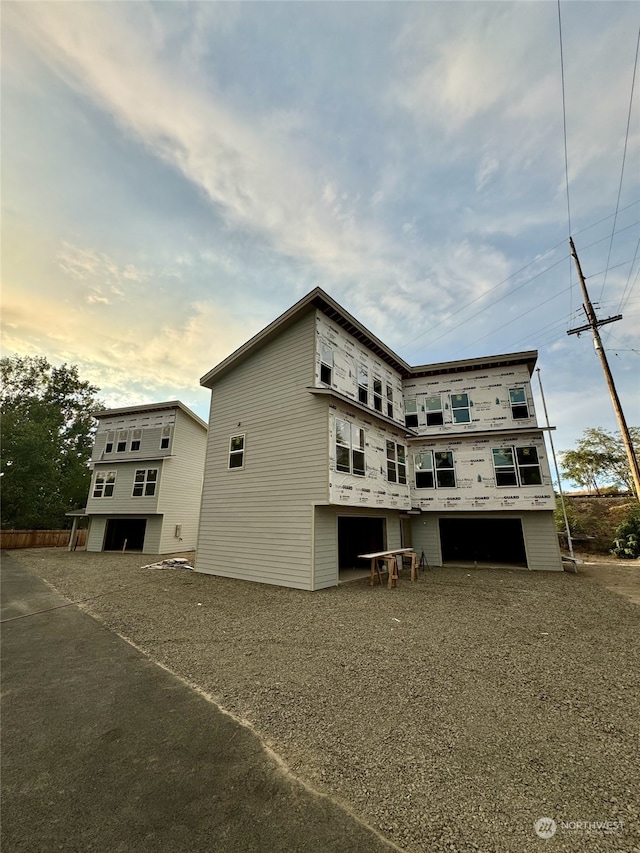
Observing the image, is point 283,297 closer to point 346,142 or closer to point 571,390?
point 346,142

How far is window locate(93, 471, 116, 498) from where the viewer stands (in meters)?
22.7

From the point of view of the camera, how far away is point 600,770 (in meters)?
→ 2.85

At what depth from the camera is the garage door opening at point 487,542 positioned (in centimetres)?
1975

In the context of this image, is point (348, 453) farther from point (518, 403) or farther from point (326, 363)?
point (518, 403)

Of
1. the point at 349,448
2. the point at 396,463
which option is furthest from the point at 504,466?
the point at 349,448

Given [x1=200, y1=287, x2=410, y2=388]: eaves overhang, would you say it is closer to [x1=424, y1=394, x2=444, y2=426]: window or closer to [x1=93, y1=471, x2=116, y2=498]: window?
[x1=424, y1=394, x2=444, y2=426]: window

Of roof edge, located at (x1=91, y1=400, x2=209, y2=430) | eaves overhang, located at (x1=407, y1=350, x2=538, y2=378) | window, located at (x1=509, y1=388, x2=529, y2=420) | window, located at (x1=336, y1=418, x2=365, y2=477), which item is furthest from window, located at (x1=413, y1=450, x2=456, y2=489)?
roof edge, located at (x1=91, y1=400, x2=209, y2=430)

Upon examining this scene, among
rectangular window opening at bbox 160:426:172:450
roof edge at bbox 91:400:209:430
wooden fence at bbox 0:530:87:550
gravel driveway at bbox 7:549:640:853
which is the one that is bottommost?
gravel driveway at bbox 7:549:640:853

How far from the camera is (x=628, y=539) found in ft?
59.0

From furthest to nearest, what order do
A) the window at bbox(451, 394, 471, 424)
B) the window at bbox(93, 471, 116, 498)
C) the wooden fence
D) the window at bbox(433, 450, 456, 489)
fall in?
1. the wooden fence
2. the window at bbox(93, 471, 116, 498)
3. the window at bbox(451, 394, 471, 424)
4. the window at bbox(433, 450, 456, 489)

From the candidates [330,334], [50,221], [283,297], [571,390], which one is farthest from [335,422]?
[571,390]

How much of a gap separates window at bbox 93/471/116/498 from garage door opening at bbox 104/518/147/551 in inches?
76.7

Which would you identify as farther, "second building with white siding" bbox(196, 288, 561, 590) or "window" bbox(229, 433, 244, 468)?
"window" bbox(229, 433, 244, 468)

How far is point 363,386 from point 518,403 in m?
8.02
